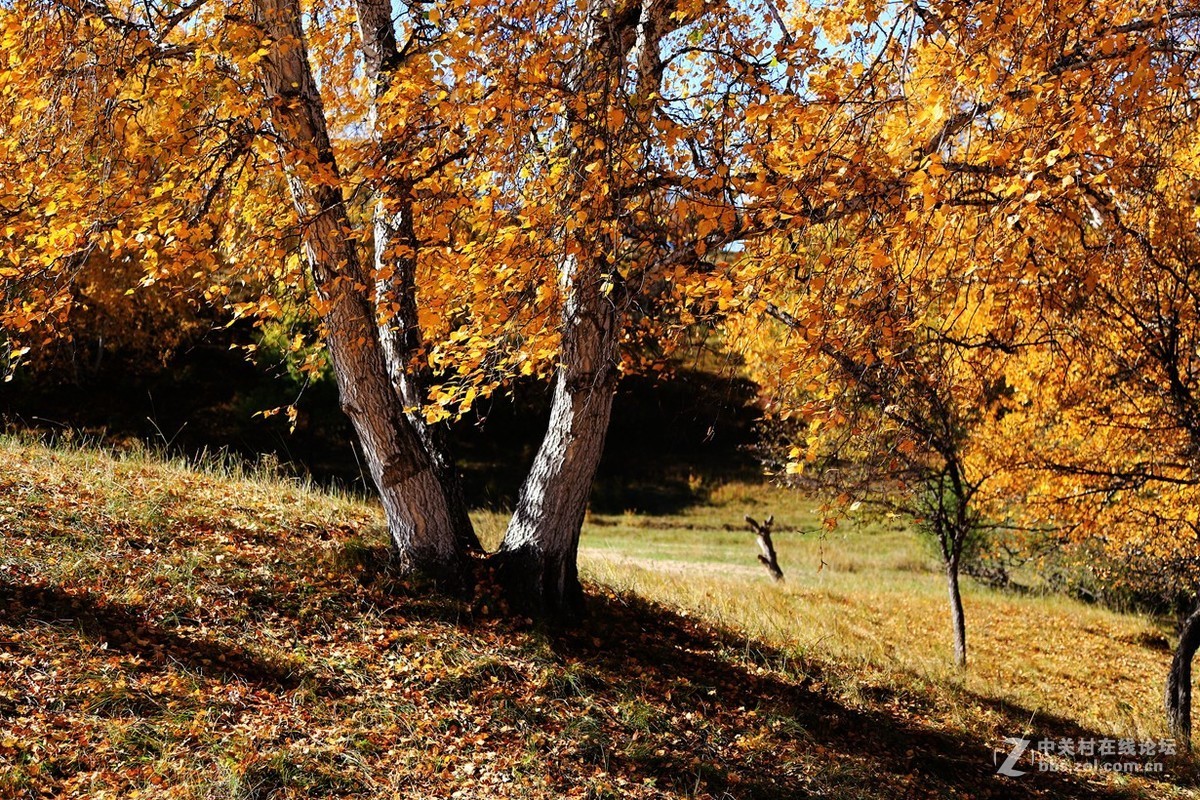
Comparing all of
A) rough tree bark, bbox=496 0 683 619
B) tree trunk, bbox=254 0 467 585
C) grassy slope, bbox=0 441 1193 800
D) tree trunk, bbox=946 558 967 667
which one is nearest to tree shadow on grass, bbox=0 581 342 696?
grassy slope, bbox=0 441 1193 800

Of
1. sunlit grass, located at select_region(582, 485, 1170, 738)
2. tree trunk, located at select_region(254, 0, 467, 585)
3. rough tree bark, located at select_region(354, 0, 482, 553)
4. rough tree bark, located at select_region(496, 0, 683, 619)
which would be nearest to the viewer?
tree trunk, located at select_region(254, 0, 467, 585)

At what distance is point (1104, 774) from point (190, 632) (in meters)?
6.74

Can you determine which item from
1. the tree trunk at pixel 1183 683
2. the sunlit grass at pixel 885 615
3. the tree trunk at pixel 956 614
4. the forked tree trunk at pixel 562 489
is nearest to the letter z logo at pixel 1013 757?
the sunlit grass at pixel 885 615

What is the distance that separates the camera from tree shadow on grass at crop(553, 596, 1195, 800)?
560cm

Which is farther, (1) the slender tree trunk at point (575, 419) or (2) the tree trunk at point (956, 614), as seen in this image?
(2) the tree trunk at point (956, 614)

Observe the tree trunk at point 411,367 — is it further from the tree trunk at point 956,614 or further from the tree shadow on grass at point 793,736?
the tree trunk at point 956,614

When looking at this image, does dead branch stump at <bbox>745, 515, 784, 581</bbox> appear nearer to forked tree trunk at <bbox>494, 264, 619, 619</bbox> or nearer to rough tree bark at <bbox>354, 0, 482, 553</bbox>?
forked tree trunk at <bbox>494, 264, 619, 619</bbox>

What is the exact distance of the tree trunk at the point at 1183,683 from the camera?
8.52m

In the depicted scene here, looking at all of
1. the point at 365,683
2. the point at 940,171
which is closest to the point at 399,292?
the point at 365,683

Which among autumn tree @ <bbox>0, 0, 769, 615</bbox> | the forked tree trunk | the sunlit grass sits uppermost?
autumn tree @ <bbox>0, 0, 769, 615</bbox>

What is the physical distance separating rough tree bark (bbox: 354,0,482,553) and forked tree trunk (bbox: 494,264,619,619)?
1.49ft

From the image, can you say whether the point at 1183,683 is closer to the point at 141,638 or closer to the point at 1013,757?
the point at 1013,757

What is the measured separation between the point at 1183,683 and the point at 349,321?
8.32 meters

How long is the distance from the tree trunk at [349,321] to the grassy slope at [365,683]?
454 mm
